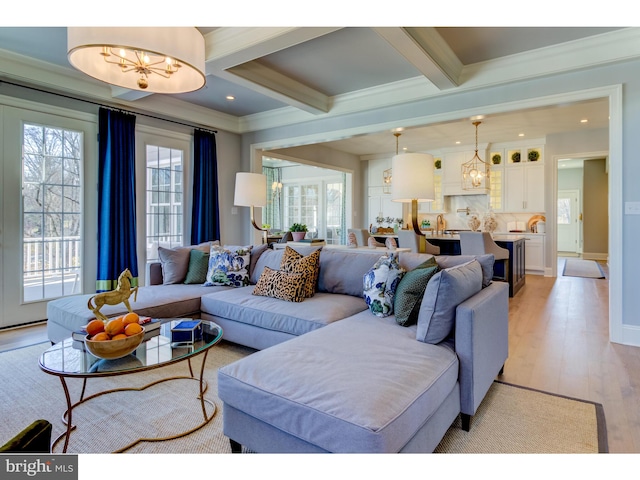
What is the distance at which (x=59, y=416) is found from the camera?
2.04 metres

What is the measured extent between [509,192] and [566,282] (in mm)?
2155

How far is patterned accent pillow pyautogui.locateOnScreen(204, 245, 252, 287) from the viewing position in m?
3.60

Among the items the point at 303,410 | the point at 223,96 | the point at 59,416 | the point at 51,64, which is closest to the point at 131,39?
the point at 303,410

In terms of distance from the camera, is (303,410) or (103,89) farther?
(103,89)

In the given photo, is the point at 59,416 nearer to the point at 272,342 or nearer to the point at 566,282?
the point at 272,342

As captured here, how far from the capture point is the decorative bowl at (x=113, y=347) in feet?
5.66

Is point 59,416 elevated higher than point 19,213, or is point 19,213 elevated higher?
point 19,213

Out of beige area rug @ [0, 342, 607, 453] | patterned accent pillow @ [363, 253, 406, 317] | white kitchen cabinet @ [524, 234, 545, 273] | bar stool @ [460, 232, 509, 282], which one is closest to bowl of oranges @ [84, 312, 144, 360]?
beige area rug @ [0, 342, 607, 453]

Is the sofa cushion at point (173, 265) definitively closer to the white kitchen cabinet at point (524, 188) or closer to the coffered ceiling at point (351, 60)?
the coffered ceiling at point (351, 60)

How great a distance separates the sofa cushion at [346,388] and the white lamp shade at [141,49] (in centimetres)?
155

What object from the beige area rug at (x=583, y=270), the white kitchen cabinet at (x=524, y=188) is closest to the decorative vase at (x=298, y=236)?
the white kitchen cabinet at (x=524, y=188)
